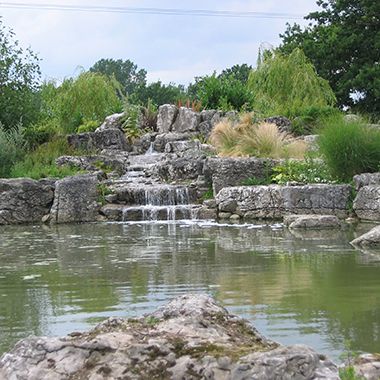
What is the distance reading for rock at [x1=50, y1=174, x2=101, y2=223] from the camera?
32.1 feet

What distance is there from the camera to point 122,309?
296 cm

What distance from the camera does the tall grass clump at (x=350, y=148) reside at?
910cm

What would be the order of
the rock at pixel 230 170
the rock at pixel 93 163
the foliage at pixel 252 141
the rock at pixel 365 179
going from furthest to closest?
the rock at pixel 93 163, the foliage at pixel 252 141, the rock at pixel 230 170, the rock at pixel 365 179

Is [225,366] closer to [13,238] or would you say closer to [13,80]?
[13,238]

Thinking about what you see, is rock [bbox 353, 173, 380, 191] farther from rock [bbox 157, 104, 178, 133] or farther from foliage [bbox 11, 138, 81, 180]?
rock [bbox 157, 104, 178, 133]

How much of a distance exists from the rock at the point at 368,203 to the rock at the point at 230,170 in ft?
8.34

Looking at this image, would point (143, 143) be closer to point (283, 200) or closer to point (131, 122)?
point (131, 122)

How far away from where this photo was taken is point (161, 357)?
1.55 m

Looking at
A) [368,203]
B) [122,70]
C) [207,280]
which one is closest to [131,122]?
[368,203]

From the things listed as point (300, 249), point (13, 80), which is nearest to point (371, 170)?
point (300, 249)

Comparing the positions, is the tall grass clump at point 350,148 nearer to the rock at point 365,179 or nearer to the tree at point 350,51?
the rock at point 365,179

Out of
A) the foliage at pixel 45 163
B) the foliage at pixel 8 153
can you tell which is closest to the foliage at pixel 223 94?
the foliage at pixel 45 163

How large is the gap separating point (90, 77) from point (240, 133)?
43.3ft

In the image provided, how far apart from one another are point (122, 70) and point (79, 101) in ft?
169
